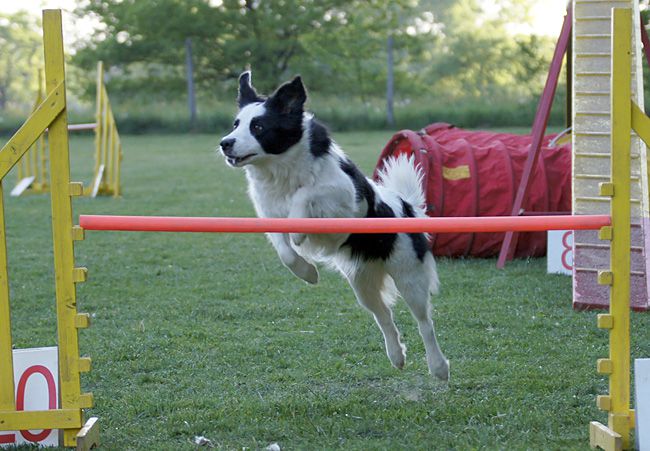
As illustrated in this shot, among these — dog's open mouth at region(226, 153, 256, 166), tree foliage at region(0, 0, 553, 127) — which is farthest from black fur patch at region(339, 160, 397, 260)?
tree foliage at region(0, 0, 553, 127)

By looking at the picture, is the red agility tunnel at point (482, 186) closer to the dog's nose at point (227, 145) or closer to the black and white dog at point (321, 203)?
the black and white dog at point (321, 203)

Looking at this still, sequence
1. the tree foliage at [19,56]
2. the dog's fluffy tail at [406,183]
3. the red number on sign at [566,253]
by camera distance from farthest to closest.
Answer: the tree foliage at [19,56], the red number on sign at [566,253], the dog's fluffy tail at [406,183]

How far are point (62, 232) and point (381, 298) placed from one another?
190 centimetres

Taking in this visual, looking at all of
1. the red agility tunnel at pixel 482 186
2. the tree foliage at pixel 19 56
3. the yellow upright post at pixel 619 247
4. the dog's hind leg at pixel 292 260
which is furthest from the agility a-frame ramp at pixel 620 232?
the tree foliage at pixel 19 56

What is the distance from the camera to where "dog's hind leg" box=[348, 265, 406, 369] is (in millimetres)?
4625

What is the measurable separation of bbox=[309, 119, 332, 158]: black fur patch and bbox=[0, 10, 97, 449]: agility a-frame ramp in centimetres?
141

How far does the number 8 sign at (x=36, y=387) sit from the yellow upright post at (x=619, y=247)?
7.39 ft

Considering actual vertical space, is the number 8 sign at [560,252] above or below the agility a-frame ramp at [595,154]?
below

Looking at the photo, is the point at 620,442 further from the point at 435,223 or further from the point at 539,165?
the point at 539,165

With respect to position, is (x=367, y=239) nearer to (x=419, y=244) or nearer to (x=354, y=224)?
(x=419, y=244)

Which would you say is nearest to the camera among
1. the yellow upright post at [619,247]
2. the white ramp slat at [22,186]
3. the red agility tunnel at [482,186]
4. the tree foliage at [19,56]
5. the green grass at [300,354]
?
the yellow upright post at [619,247]

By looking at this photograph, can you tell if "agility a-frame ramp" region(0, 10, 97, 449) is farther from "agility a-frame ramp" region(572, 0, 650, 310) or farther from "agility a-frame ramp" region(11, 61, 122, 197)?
"agility a-frame ramp" region(11, 61, 122, 197)

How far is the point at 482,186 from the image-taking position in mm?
7984

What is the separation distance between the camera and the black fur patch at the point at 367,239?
4.52 m
